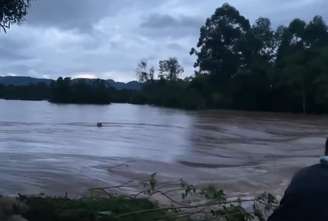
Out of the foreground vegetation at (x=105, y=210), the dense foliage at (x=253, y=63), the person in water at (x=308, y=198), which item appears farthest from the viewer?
the dense foliage at (x=253, y=63)

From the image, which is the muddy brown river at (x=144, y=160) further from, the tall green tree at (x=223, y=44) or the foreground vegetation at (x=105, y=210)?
the tall green tree at (x=223, y=44)

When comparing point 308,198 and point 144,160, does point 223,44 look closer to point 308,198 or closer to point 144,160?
point 144,160

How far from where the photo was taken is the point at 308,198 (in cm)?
245

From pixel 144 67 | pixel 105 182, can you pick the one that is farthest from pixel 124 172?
pixel 144 67

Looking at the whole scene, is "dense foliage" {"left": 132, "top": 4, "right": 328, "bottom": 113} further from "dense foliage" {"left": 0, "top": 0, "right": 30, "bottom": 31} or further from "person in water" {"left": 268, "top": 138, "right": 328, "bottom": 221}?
"person in water" {"left": 268, "top": 138, "right": 328, "bottom": 221}

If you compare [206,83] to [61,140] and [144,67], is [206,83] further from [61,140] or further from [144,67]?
[61,140]

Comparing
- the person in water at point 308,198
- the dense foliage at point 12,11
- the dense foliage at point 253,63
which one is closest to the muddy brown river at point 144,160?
the dense foliage at point 12,11

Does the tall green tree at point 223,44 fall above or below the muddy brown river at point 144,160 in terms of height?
above

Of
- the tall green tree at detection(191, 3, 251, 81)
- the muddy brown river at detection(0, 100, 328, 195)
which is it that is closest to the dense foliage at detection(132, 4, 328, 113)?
the tall green tree at detection(191, 3, 251, 81)

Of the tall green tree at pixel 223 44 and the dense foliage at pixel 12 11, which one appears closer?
the dense foliage at pixel 12 11

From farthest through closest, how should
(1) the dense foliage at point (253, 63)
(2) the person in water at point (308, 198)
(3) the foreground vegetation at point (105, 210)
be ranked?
(1) the dense foliage at point (253, 63)
(3) the foreground vegetation at point (105, 210)
(2) the person in water at point (308, 198)

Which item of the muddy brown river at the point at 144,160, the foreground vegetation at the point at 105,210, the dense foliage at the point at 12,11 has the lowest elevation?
the muddy brown river at the point at 144,160

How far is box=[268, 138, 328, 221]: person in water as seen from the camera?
245 centimetres

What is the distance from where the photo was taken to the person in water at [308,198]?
2.45 metres
